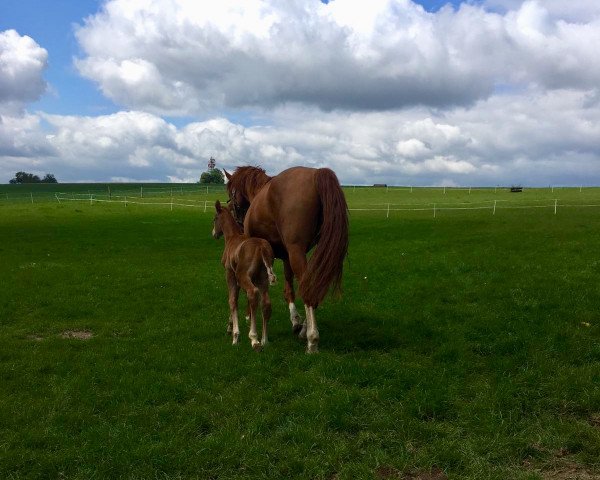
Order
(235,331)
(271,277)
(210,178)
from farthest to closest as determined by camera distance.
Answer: (210,178) → (235,331) → (271,277)

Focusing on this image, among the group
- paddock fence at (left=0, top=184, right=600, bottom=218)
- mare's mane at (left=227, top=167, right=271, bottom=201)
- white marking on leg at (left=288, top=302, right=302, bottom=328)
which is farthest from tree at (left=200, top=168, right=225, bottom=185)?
white marking on leg at (left=288, top=302, right=302, bottom=328)

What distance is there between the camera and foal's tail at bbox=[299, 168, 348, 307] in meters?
7.83

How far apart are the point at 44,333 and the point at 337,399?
7006 mm

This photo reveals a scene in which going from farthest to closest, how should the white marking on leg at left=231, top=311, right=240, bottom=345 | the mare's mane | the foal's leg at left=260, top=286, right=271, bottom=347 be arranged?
the mare's mane → the white marking on leg at left=231, top=311, right=240, bottom=345 → the foal's leg at left=260, top=286, right=271, bottom=347

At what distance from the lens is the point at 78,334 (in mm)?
10023

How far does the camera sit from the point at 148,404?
20.4ft

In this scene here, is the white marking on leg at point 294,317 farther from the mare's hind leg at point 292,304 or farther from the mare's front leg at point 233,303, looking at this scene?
the mare's front leg at point 233,303

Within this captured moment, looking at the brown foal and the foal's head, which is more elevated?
the foal's head

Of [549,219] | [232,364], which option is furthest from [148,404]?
[549,219]

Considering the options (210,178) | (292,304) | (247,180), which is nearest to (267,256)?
(292,304)

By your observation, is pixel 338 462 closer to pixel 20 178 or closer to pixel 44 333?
pixel 44 333

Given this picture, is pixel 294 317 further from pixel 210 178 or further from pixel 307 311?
pixel 210 178

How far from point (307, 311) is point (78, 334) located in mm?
5034

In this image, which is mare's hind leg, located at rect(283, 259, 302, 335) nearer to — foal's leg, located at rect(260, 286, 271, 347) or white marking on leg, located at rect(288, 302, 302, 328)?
white marking on leg, located at rect(288, 302, 302, 328)
